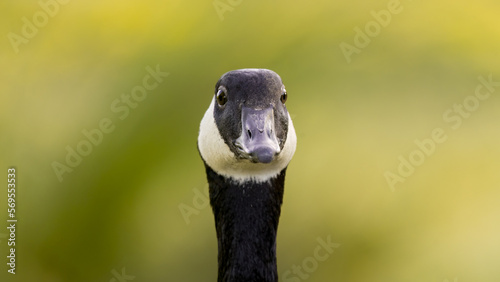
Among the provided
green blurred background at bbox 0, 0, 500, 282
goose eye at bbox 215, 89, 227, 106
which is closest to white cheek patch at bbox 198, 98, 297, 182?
goose eye at bbox 215, 89, 227, 106

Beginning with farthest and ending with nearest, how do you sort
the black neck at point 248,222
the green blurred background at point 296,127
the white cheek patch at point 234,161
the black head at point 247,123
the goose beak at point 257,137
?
1. the green blurred background at point 296,127
2. the black neck at point 248,222
3. the white cheek patch at point 234,161
4. the black head at point 247,123
5. the goose beak at point 257,137

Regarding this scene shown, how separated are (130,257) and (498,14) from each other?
11.8 feet

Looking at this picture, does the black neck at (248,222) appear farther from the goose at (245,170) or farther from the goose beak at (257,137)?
the goose beak at (257,137)

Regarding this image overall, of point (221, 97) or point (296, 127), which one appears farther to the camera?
point (296, 127)

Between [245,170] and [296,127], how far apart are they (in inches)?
69.4

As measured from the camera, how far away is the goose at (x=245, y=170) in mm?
2168

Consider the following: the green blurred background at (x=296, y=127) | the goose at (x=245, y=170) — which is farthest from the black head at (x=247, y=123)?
the green blurred background at (x=296, y=127)

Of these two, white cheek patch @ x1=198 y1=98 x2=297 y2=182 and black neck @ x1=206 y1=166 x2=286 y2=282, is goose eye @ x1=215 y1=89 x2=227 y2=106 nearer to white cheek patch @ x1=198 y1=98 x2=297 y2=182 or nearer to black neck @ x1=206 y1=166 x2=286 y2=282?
white cheek patch @ x1=198 y1=98 x2=297 y2=182

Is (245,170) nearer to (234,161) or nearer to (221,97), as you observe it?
(234,161)

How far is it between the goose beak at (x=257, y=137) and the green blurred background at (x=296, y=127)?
1.89 metres

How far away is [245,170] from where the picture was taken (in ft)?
7.64

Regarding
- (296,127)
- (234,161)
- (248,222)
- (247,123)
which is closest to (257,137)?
(247,123)

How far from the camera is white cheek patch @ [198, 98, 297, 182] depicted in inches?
89.6

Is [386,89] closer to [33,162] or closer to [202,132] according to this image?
[202,132]
